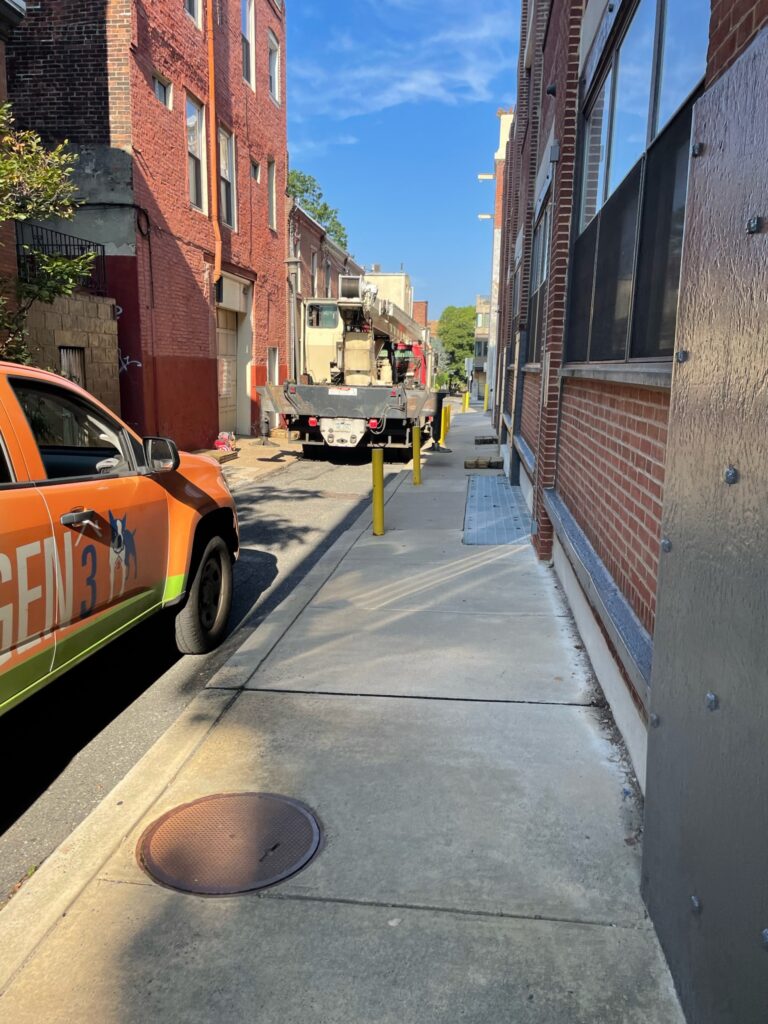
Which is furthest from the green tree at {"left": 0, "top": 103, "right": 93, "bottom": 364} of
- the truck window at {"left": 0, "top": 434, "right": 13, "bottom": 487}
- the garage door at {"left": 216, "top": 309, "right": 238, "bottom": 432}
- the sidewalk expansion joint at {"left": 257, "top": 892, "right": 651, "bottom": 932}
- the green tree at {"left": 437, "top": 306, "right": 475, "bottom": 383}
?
the green tree at {"left": 437, "top": 306, "right": 475, "bottom": 383}

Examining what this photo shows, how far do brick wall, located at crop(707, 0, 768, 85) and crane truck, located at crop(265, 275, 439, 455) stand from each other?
11.6 meters

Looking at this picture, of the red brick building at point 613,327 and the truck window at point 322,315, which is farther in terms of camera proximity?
the truck window at point 322,315

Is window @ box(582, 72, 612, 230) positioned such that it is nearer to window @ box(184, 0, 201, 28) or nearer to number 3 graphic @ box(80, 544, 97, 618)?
number 3 graphic @ box(80, 544, 97, 618)

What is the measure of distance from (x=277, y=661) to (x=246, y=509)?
6.01m

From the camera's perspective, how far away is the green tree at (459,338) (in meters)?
90.5

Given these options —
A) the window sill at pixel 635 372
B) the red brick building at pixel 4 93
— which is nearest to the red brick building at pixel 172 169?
the red brick building at pixel 4 93

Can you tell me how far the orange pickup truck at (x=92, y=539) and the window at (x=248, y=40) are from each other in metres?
16.9

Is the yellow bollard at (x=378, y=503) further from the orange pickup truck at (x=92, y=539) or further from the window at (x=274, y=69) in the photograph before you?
the window at (x=274, y=69)

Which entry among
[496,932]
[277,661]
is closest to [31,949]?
[496,932]

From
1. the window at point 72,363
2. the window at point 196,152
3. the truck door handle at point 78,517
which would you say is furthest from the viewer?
the window at point 196,152

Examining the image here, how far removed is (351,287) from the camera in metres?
16.3

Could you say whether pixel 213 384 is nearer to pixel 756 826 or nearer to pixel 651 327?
pixel 651 327

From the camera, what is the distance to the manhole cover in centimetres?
266

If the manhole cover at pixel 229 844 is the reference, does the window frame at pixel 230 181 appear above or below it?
above
